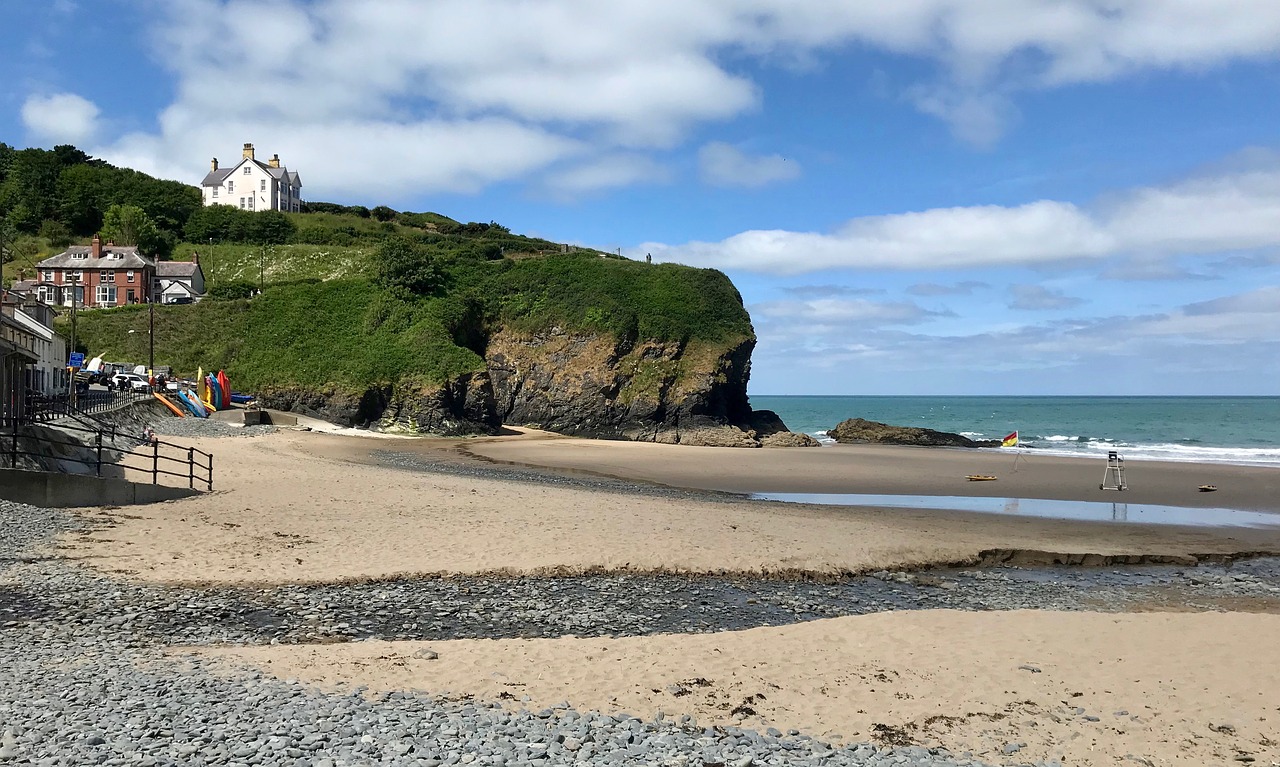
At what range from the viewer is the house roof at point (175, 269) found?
255ft

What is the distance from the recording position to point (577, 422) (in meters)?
57.2

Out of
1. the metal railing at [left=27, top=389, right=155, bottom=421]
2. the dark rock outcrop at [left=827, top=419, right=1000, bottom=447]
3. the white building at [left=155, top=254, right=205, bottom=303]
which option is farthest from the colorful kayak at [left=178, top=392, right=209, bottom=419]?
the dark rock outcrop at [left=827, top=419, right=1000, bottom=447]

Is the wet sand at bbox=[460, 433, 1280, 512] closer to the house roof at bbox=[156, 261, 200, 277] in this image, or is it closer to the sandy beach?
the sandy beach

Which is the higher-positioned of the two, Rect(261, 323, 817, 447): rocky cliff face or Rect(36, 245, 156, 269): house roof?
Rect(36, 245, 156, 269): house roof

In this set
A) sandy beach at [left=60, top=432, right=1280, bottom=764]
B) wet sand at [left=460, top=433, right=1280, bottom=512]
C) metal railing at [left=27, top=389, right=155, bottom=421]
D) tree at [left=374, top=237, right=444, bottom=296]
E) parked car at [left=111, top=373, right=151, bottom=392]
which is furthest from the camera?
tree at [left=374, top=237, right=444, bottom=296]

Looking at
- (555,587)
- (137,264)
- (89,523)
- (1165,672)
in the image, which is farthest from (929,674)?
(137,264)

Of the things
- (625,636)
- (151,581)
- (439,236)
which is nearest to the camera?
(625,636)

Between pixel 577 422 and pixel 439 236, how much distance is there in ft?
138

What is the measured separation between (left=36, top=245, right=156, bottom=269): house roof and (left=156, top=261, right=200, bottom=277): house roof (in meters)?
1.43

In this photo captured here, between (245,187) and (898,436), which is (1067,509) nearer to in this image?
(898,436)

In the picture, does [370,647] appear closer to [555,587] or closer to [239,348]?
[555,587]

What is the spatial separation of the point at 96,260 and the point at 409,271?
112 ft

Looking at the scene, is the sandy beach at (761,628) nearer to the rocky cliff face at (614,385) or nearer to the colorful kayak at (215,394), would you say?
the colorful kayak at (215,394)

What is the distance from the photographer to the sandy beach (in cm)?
777
